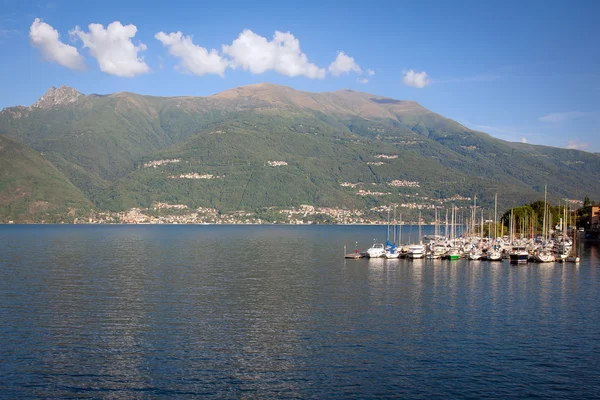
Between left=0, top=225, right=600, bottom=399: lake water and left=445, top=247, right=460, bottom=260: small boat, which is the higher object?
left=445, top=247, right=460, bottom=260: small boat

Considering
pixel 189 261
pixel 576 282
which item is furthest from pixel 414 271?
pixel 189 261

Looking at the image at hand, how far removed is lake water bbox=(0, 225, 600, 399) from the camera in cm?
3209

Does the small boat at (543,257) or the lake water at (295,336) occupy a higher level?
the small boat at (543,257)

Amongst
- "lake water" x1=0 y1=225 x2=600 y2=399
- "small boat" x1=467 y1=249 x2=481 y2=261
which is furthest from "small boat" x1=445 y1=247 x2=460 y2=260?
"lake water" x1=0 y1=225 x2=600 y2=399

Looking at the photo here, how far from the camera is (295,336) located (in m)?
Result: 42.5

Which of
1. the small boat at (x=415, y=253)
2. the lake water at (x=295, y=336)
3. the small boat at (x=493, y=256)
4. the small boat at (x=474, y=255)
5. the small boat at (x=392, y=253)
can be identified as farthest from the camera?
the small boat at (x=392, y=253)

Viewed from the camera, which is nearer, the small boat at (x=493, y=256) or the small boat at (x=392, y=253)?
the small boat at (x=493, y=256)

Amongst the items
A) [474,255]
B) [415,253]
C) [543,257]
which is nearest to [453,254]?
[474,255]

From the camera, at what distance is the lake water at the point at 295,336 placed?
32094mm

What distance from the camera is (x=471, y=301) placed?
5909 cm

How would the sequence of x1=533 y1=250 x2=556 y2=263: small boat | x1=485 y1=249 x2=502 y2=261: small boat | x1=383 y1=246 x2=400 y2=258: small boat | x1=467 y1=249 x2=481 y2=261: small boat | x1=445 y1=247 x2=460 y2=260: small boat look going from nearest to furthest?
x1=533 y1=250 x2=556 y2=263: small boat, x1=485 y1=249 x2=502 y2=261: small boat, x1=467 y1=249 x2=481 y2=261: small boat, x1=445 y1=247 x2=460 y2=260: small boat, x1=383 y1=246 x2=400 y2=258: small boat

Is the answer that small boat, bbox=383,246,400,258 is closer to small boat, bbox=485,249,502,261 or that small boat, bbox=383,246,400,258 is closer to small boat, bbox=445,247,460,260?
small boat, bbox=445,247,460,260

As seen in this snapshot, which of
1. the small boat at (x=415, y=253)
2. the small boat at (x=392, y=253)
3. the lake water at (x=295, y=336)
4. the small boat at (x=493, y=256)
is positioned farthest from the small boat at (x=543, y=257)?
the lake water at (x=295, y=336)

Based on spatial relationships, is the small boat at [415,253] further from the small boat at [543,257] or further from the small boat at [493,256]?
the small boat at [543,257]
